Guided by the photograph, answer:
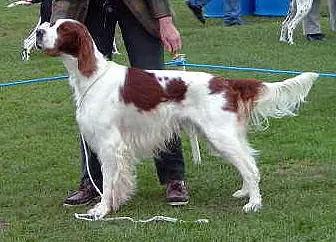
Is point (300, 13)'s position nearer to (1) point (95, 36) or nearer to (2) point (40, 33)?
(1) point (95, 36)

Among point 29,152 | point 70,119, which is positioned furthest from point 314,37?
point 29,152

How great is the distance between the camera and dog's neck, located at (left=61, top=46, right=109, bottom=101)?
17.5ft

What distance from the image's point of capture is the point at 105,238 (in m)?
4.92

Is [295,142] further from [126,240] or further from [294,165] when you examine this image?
[126,240]

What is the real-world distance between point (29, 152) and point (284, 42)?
6.86 m

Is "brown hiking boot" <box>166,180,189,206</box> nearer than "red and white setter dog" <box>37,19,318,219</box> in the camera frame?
No

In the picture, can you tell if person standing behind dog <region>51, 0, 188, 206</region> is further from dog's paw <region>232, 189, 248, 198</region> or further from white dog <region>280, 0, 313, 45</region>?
white dog <region>280, 0, 313, 45</region>

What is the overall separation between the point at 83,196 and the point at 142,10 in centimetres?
127

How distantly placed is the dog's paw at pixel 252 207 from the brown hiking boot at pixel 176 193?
44cm

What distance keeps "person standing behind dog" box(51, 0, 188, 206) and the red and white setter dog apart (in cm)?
24

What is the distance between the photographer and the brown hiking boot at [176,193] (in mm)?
5641

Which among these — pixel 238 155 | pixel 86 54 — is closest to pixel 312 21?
pixel 238 155

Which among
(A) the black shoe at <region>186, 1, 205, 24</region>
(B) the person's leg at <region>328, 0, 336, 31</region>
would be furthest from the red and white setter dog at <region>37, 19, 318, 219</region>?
(A) the black shoe at <region>186, 1, 205, 24</region>

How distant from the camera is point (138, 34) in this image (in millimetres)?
5641
